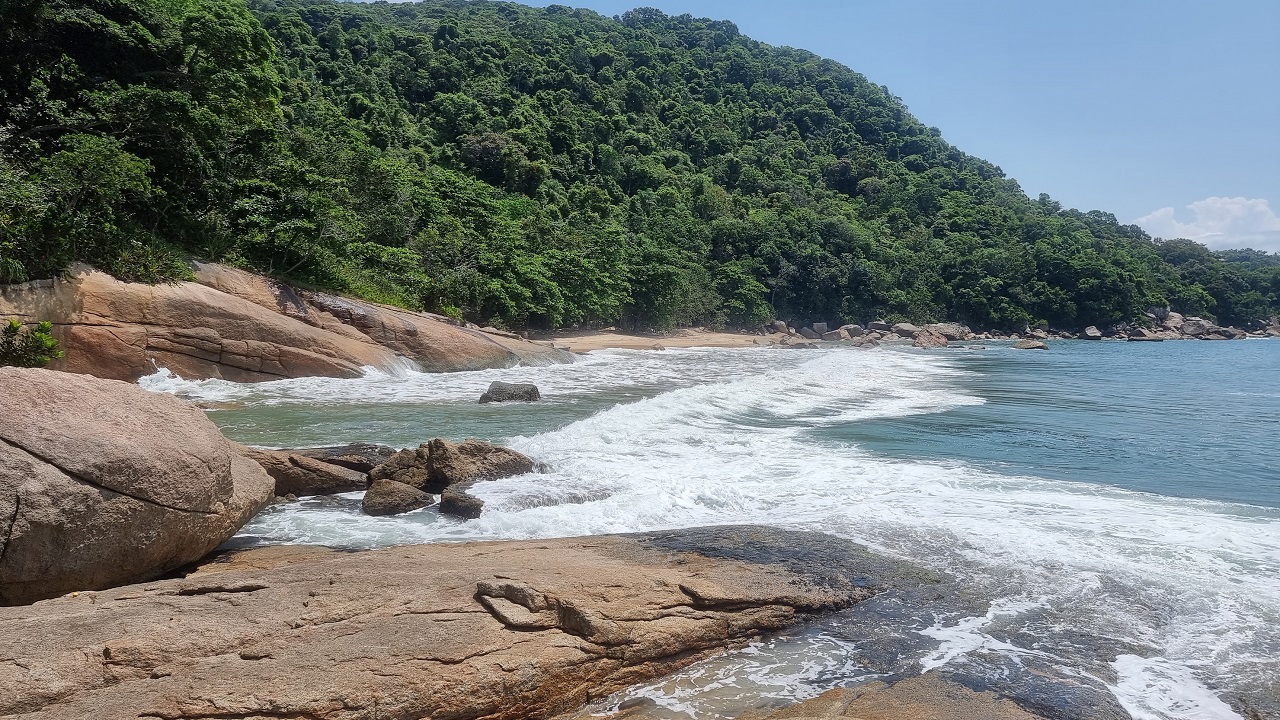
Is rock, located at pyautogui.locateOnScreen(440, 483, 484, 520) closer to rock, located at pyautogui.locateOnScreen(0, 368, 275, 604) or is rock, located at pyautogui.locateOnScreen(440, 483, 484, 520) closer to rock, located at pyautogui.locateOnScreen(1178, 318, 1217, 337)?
rock, located at pyautogui.locateOnScreen(0, 368, 275, 604)

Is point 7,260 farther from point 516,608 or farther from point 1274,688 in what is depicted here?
point 1274,688

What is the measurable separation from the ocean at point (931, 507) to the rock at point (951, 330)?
4748 cm

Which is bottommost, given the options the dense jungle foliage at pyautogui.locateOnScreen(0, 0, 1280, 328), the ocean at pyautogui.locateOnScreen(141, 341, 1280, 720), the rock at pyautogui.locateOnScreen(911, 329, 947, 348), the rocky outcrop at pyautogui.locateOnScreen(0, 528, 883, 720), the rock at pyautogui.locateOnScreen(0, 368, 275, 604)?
the rock at pyautogui.locateOnScreen(911, 329, 947, 348)

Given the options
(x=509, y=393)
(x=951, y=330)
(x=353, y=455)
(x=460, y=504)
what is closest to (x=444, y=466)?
(x=460, y=504)

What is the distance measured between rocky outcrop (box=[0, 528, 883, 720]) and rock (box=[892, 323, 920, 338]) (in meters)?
64.0

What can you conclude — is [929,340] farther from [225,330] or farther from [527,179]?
[225,330]

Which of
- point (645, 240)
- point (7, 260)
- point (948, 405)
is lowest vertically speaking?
point (948, 405)

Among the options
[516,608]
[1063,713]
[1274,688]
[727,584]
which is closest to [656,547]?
[727,584]

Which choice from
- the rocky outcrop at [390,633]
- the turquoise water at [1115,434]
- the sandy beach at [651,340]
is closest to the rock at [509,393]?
the turquoise water at [1115,434]

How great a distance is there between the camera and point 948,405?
20.2 meters

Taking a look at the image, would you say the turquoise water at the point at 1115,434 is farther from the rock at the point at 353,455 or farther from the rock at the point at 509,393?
the rock at the point at 353,455

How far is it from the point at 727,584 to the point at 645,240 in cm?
4762

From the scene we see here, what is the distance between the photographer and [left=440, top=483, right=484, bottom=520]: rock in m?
8.05

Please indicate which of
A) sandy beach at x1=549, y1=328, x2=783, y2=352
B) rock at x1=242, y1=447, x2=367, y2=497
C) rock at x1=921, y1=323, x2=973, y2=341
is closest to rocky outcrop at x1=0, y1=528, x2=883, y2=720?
rock at x1=242, y1=447, x2=367, y2=497
